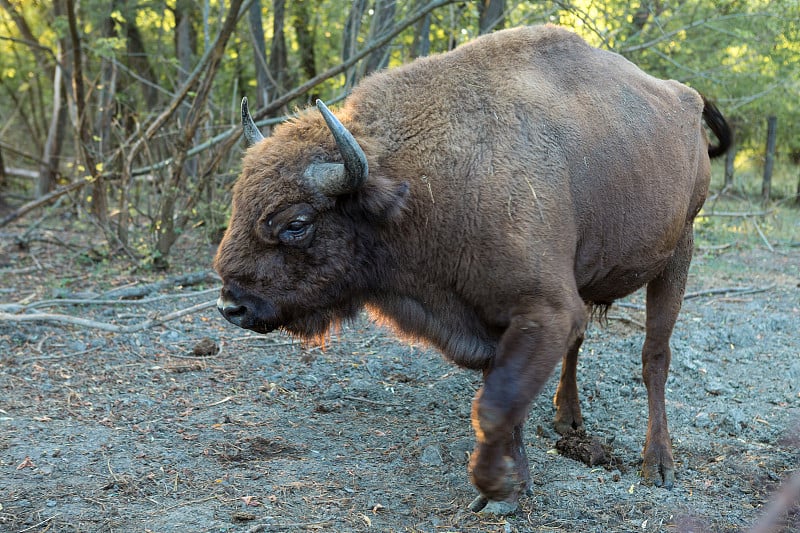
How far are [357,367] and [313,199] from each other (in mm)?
2660

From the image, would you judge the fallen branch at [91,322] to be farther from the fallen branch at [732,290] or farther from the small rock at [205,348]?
the fallen branch at [732,290]

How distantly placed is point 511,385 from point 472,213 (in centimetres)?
93

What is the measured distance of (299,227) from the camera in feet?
13.7

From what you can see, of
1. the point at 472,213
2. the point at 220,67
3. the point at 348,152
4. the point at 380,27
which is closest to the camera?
the point at 348,152

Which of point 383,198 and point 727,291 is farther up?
point 383,198

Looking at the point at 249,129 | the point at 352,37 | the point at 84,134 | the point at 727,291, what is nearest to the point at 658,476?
the point at 249,129

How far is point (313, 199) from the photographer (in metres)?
4.15

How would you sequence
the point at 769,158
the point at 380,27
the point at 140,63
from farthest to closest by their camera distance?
the point at 140,63
the point at 769,158
the point at 380,27

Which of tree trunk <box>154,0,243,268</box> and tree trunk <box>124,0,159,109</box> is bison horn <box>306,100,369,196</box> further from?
tree trunk <box>124,0,159,109</box>

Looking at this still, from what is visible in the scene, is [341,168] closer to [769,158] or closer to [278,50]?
[278,50]

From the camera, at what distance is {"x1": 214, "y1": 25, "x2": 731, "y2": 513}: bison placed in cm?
396

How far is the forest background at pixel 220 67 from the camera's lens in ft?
30.4

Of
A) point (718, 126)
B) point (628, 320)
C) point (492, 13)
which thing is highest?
point (492, 13)

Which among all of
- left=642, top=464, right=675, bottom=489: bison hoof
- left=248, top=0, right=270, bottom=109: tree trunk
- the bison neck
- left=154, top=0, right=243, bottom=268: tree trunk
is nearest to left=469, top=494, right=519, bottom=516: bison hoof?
the bison neck
